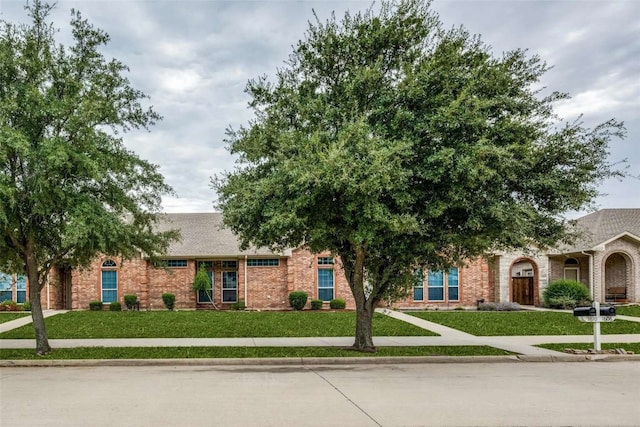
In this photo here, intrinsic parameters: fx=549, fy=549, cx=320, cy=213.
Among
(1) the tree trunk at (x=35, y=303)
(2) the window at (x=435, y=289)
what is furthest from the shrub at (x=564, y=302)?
(1) the tree trunk at (x=35, y=303)

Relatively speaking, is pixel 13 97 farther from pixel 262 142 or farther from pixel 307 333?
pixel 307 333

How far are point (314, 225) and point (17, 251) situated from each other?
779 centimetres

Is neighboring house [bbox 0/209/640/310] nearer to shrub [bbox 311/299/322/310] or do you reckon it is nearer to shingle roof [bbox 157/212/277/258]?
shingle roof [bbox 157/212/277/258]

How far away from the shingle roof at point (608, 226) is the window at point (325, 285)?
501 inches

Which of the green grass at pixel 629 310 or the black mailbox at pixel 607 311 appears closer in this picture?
the black mailbox at pixel 607 311

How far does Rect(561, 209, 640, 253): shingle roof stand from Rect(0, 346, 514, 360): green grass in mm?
17526

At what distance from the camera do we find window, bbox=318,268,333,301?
29.9 m

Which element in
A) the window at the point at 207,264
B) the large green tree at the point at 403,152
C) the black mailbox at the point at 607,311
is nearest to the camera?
the large green tree at the point at 403,152

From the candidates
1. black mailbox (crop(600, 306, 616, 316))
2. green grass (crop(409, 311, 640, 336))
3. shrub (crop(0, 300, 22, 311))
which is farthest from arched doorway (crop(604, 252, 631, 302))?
shrub (crop(0, 300, 22, 311))

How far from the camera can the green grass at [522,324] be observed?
1906 cm

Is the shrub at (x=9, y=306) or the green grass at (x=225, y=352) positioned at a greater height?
the green grass at (x=225, y=352)

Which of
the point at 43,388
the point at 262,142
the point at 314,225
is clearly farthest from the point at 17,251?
the point at 314,225

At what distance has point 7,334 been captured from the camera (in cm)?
1822

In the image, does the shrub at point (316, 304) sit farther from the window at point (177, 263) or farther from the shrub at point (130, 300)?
the shrub at point (130, 300)
